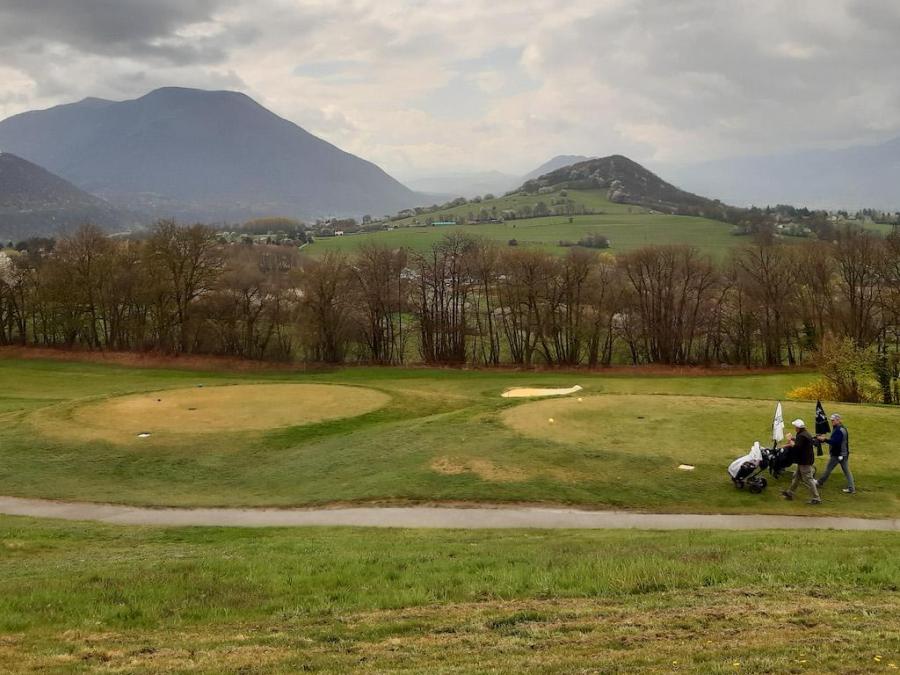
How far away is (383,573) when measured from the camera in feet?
41.9

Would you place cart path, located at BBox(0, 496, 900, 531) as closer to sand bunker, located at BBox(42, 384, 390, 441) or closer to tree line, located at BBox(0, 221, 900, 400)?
sand bunker, located at BBox(42, 384, 390, 441)

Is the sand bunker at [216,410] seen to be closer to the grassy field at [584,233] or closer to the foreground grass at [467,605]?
the foreground grass at [467,605]

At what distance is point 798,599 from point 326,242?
476 ft

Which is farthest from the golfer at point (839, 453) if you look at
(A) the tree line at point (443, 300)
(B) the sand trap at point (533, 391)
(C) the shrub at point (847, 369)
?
(A) the tree line at point (443, 300)

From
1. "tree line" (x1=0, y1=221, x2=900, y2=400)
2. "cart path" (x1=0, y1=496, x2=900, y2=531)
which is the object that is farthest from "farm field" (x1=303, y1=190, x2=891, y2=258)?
"cart path" (x1=0, y1=496, x2=900, y2=531)

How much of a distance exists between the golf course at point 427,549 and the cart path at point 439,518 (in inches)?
17.5

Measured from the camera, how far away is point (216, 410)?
32.0 meters

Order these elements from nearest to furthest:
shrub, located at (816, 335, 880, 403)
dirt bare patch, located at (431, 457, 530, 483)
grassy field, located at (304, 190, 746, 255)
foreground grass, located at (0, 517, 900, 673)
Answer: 1. foreground grass, located at (0, 517, 900, 673)
2. dirt bare patch, located at (431, 457, 530, 483)
3. shrub, located at (816, 335, 880, 403)
4. grassy field, located at (304, 190, 746, 255)

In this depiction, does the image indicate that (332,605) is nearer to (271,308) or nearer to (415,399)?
(415,399)

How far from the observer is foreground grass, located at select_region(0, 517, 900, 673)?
28.0ft

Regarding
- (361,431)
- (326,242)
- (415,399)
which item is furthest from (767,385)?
(326,242)

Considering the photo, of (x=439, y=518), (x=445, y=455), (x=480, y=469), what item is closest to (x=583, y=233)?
(x=445, y=455)

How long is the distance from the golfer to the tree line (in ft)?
144

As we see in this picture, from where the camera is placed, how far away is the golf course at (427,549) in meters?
9.00
